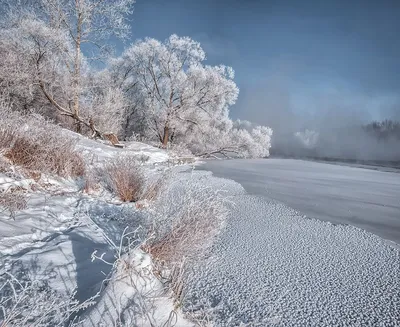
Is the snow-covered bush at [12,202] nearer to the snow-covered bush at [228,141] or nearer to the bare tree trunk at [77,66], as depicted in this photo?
the bare tree trunk at [77,66]

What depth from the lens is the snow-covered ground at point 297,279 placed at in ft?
5.52

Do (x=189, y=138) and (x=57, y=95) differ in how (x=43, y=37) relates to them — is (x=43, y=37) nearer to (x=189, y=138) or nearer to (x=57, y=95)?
(x=57, y=95)

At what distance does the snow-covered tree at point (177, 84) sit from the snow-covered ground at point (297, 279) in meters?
13.2

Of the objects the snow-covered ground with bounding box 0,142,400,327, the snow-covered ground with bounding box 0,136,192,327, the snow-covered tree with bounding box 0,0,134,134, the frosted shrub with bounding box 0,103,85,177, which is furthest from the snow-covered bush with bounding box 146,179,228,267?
the snow-covered tree with bounding box 0,0,134,134

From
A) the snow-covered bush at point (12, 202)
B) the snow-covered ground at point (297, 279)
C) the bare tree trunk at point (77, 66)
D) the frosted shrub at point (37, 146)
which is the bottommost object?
the snow-covered ground at point (297, 279)

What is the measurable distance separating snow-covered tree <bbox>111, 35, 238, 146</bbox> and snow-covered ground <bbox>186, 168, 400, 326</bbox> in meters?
13.2

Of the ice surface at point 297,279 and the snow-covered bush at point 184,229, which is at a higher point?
the snow-covered bush at point 184,229

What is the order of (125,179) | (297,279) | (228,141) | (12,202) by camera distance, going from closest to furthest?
(297,279) → (12,202) → (125,179) → (228,141)

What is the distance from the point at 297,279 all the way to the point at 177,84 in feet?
48.8

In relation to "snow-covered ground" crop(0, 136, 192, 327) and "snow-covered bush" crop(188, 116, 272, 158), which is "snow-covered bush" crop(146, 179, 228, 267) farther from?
"snow-covered bush" crop(188, 116, 272, 158)

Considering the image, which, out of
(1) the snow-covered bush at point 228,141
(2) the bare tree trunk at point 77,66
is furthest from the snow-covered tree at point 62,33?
(1) the snow-covered bush at point 228,141

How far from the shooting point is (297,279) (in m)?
2.10

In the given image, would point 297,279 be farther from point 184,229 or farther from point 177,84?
point 177,84

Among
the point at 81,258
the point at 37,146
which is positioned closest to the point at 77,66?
the point at 37,146
